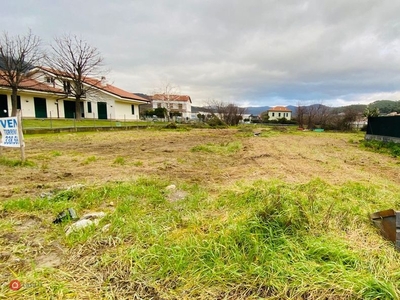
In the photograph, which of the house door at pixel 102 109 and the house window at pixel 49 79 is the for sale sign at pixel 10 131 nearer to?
the house window at pixel 49 79

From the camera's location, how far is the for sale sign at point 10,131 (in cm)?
527

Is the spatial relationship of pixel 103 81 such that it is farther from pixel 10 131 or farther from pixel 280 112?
pixel 280 112

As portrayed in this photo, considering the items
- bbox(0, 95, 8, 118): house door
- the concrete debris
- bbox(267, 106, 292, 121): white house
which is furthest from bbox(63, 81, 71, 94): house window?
bbox(267, 106, 292, 121): white house

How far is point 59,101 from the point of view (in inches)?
901

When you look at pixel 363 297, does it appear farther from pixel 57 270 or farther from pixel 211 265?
pixel 57 270

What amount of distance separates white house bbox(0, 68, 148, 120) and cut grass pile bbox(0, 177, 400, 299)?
19.3m

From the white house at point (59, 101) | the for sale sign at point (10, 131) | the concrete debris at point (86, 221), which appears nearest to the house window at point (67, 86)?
the white house at point (59, 101)

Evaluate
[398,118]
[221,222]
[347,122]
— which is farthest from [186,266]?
[347,122]

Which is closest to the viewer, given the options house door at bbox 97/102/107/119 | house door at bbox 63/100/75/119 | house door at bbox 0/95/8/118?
house door at bbox 0/95/8/118

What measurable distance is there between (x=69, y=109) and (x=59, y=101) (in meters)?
1.57

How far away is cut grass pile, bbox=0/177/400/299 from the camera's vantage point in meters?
1.58

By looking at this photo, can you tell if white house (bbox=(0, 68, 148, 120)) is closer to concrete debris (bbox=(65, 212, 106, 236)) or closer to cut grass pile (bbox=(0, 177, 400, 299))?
concrete debris (bbox=(65, 212, 106, 236))

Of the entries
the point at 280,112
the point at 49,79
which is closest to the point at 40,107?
the point at 49,79

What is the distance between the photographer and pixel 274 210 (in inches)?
89.0
